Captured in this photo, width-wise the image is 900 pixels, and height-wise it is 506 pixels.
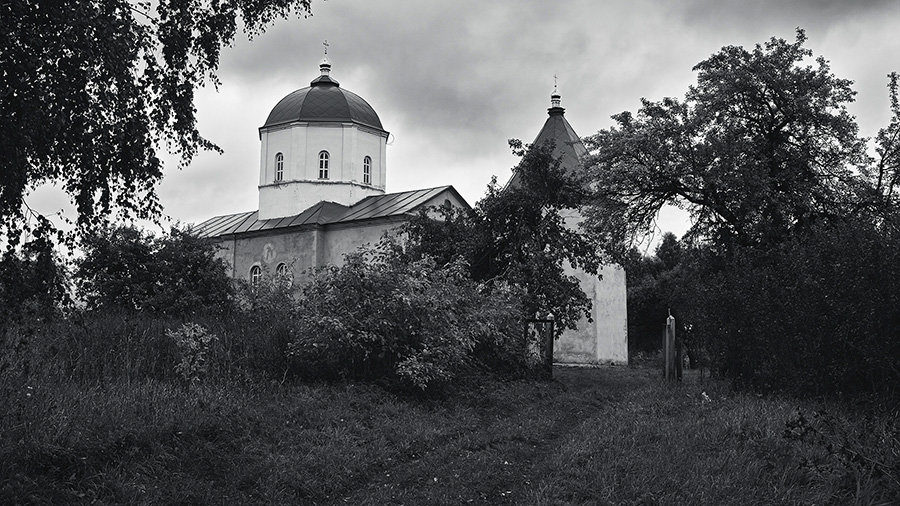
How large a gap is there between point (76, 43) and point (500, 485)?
18.8ft

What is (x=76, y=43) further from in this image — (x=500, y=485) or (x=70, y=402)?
(x=500, y=485)

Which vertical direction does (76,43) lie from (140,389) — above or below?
above

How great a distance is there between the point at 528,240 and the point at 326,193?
21.4 m

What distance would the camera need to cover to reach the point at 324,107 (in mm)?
40406

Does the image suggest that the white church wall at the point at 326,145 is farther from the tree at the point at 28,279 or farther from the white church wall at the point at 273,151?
the tree at the point at 28,279

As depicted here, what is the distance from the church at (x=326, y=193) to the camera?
35.6 metres

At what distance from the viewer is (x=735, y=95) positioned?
72.9 ft

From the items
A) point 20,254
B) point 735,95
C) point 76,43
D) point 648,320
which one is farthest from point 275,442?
point 648,320

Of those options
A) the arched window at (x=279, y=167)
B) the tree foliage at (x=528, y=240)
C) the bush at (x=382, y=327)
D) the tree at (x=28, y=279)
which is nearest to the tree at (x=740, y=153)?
the tree foliage at (x=528, y=240)

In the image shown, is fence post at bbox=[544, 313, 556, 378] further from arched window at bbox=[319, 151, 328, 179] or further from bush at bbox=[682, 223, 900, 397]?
arched window at bbox=[319, 151, 328, 179]

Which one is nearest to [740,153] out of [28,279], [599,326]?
[599,326]

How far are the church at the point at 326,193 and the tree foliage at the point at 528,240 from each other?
1333cm

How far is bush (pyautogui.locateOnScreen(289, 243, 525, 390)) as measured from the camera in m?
11.5

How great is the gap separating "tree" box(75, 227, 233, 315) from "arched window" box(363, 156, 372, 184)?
1483 cm
